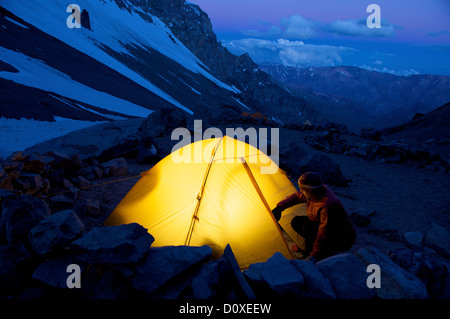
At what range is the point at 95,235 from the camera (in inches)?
132

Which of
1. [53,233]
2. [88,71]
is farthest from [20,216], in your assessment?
[88,71]

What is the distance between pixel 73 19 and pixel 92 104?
37374 millimetres

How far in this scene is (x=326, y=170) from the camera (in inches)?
399

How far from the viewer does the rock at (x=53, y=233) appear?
3.19 meters

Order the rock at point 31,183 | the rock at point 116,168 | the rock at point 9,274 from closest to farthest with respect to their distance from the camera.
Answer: the rock at point 9,274 → the rock at point 31,183 → the rock at point 116,168

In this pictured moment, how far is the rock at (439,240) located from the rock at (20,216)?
775cm

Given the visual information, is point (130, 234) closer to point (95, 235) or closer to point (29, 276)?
point (95, 235)

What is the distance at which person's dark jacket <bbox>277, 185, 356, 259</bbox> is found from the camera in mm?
4316

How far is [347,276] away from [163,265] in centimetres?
223

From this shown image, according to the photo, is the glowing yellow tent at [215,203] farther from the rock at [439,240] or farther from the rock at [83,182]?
the rock at [439,240]

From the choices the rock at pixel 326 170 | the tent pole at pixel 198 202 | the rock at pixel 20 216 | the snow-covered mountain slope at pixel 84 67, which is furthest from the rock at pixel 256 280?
the snow-covered mountain slope at pixel 84 67

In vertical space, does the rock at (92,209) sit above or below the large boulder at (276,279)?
below

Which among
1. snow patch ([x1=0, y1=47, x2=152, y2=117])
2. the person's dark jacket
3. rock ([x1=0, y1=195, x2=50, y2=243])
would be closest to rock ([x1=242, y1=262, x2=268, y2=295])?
the person's dark jacket
